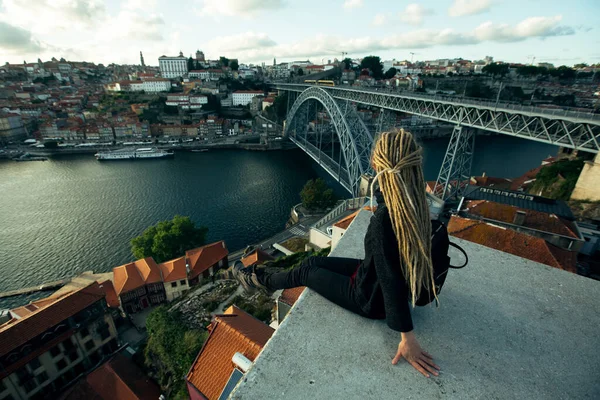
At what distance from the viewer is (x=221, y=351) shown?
5582 mm

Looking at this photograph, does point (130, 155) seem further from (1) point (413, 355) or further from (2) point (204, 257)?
(1) point (413, 355)

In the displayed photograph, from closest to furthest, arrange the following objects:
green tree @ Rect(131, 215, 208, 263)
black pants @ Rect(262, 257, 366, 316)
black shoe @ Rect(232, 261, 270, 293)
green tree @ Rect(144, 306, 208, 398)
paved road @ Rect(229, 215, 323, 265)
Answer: black pants @ Rect(262, 257, 366, 316)
black shoe @ Rect(232, 261, 270, 293)
green tree @ Rect(144, 306, 208, 398)
green tree @ Rect(131, 215, 208, 263)
paved road @ Rect(229, 215, 323, 265)

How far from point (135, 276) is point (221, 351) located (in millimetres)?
11468

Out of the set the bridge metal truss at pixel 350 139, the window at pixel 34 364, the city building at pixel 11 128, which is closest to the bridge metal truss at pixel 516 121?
the bridge metal truss at pixel 350 139

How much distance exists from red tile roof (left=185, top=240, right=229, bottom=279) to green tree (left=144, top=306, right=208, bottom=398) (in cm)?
619

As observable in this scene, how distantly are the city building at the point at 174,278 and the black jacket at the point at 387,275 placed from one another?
15044 millimetres

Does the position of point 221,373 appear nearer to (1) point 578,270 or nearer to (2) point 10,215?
(1) point 578,270

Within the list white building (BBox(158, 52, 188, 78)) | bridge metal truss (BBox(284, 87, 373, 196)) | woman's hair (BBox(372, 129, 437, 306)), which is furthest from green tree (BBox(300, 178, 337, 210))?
white building (BBox(158, 52, 188, 78))

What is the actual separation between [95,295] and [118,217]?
16.4 meters

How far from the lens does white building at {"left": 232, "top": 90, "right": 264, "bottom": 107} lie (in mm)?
62531

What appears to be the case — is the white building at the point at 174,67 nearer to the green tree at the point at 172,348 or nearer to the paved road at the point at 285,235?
the paved road at the point at 285,235

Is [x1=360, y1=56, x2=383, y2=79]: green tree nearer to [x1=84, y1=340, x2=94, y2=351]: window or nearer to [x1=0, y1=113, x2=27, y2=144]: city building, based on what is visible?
[x1=0, y1=113, x2=27, y2=144]: city building

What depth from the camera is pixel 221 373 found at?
18.1 ft

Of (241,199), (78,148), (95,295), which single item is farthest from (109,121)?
(95,295)
